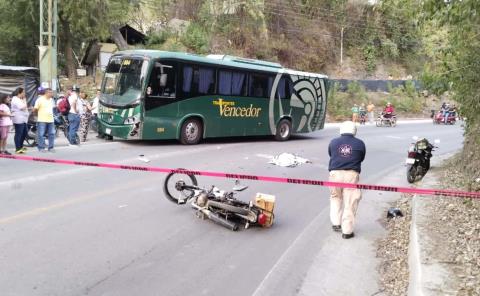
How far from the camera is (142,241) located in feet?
21.5

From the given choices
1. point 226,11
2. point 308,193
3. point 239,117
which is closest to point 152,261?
point 308,193

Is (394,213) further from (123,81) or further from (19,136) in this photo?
(123,81)

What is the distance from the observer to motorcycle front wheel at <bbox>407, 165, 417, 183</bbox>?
1240 cm

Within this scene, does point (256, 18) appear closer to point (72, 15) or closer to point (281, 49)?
point (281, 49)

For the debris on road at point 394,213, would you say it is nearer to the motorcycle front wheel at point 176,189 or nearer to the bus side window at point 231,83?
the motorcycle front wheel at point 176,189

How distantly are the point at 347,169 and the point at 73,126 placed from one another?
1032 cm

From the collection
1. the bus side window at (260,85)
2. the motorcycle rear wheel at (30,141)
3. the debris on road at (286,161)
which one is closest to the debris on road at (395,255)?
the debris on road at (286,161)

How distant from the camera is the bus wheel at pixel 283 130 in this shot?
2094cm

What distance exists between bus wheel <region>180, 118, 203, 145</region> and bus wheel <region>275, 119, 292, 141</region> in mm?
4380

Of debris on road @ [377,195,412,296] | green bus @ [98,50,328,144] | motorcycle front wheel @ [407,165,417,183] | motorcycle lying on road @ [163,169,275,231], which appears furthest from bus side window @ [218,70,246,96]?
motorcycle lying on road @ [163,169,275,231]

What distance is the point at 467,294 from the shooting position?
14.6 ft

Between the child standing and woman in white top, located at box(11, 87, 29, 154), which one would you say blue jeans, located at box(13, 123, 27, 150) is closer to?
woman in white top, located at box(11, 87, 29, 154)

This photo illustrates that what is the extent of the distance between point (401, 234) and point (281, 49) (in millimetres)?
42768

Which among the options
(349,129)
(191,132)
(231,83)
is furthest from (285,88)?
(349,129)
